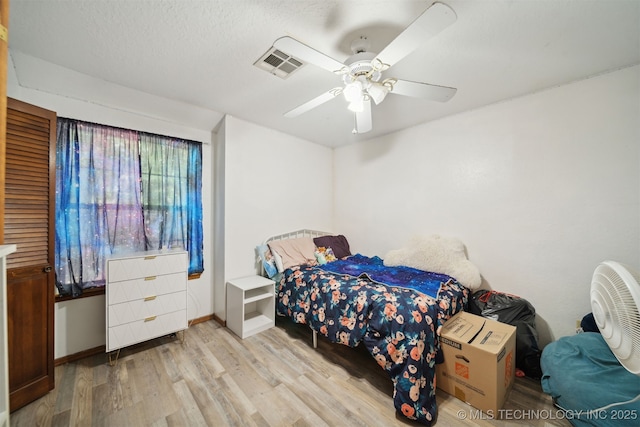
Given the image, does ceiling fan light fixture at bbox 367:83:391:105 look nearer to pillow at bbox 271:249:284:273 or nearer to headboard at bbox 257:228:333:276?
pillow at bbox 271:249:284:273

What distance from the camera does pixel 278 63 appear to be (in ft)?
5.79

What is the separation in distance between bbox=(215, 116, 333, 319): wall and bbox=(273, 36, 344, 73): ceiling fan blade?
1.75m

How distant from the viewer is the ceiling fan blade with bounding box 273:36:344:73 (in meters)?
1.17

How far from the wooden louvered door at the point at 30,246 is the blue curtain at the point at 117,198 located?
39 cm

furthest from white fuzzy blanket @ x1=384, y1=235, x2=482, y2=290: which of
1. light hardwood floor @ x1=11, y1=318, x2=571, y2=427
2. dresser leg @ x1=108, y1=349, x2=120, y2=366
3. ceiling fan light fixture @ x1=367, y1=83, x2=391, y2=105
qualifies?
dresser leg @ x1=108, y1=349, x2=120, y2=366

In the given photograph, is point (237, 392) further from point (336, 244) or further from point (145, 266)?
point (336, 244)

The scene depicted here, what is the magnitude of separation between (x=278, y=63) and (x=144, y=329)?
253 centimetres

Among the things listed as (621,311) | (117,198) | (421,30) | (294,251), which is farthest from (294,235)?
(621,311)

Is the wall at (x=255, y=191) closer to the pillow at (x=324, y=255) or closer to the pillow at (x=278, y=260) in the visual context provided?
the pillow at (x=278, y=260)

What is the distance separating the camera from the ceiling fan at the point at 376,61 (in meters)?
1.05

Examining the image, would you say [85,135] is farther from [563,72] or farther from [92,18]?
[563,72]

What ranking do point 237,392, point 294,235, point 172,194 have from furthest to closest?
point 294,235 → point 172,194 → point 237,392

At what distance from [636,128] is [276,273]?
11.0 feet

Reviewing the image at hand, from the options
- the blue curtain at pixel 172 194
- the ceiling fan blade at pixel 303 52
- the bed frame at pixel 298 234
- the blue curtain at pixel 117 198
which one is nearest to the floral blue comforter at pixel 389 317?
the bed frame at pixel 298 234
